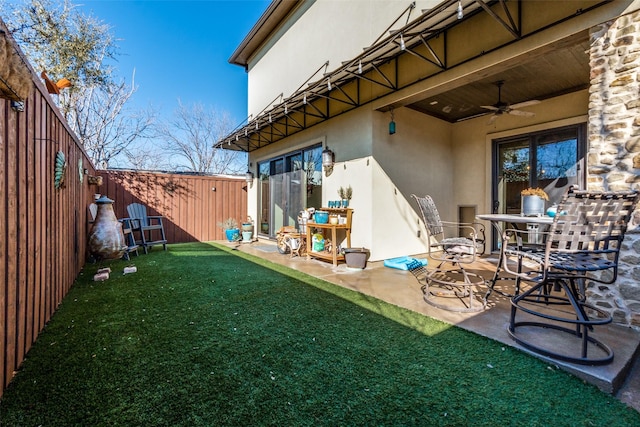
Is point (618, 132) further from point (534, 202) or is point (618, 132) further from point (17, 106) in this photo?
point (17, 106)

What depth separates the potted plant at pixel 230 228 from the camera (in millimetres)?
8016

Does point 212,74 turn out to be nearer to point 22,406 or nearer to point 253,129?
point 253,129

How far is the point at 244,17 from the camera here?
1026 centimetres

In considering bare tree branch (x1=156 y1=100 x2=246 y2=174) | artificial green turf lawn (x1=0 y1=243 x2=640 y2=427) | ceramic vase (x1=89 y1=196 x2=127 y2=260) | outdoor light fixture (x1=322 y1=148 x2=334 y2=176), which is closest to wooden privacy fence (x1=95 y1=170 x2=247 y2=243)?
ceramic vase (x1=89 y1=196 x2=127 y2=260)

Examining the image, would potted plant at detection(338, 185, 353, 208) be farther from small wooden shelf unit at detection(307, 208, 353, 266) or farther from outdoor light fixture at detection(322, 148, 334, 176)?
outdoor light fixture at detection(322, 148, 334, 176)

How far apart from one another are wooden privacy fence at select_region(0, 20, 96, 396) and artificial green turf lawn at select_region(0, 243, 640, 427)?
0.20 m

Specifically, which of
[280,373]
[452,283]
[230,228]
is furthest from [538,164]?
[230,228]

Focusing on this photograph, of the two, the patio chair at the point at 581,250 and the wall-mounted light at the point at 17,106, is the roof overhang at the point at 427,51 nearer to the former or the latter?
the patio chair at the point at 581,250

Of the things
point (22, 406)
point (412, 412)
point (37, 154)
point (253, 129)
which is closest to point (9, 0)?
point (253, 129)

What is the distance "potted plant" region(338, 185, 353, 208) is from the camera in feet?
17.0

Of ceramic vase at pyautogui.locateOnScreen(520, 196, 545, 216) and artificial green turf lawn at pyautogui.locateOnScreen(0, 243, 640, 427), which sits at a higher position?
ceramic vase at pyautogui.locateOnScreen(520, 196, 545, 216)

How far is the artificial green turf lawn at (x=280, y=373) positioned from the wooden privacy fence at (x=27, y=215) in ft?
0.66

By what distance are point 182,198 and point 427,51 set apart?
6.99 meters

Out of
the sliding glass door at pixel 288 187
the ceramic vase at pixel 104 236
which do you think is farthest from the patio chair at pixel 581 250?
the ceramic vase at pixel 104 236
